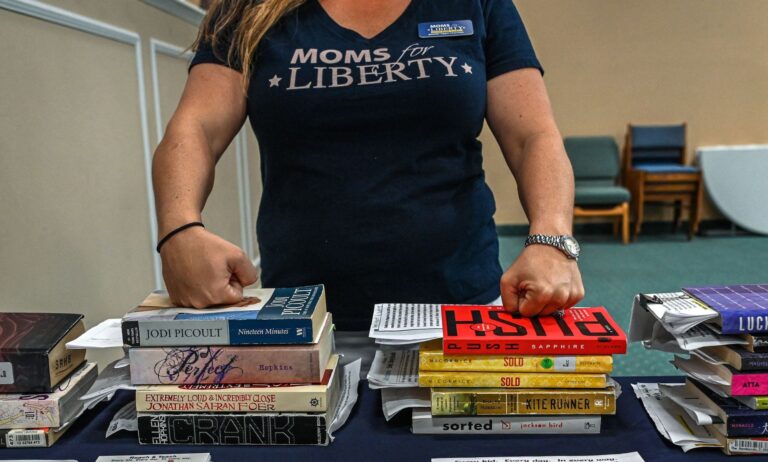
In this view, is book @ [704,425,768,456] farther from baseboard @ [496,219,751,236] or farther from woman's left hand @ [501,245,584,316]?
baseboard @ [496,219,751,236]

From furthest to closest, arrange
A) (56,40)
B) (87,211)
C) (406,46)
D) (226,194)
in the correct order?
(226,194) < (87,211) < (56,40) < (406,46)

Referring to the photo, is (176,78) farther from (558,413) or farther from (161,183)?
(558,413)

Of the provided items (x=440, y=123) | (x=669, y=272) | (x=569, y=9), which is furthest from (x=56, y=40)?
(x=569, y=9)

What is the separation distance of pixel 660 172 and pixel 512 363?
4987 millimetres

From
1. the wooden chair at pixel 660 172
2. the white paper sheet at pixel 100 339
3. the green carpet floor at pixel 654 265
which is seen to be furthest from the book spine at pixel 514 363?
the wooden chair at pixel 660 172

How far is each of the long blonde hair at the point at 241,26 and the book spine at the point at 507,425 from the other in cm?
56

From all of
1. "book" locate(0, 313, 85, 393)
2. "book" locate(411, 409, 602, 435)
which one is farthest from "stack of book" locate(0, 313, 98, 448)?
"book" locate(411, 409, 602, 435)

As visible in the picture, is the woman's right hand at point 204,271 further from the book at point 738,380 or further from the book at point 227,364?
the book at point 738,380

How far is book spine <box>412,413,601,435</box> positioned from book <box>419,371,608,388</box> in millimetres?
38

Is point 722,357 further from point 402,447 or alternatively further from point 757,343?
point 402,447

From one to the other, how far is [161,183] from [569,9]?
17.4 feet

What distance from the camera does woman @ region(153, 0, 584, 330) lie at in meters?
0.92

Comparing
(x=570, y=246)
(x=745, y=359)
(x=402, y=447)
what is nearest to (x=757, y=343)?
(x=745, y=359)

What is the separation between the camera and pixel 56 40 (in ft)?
5.10
